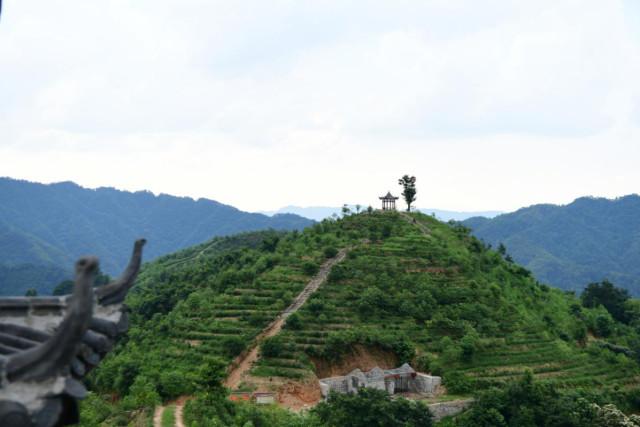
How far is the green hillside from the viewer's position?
3184cm

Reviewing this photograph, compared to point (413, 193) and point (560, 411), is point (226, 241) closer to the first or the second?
point (413, 193)


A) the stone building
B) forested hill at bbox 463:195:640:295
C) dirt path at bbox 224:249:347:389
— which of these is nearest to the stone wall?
the stone building

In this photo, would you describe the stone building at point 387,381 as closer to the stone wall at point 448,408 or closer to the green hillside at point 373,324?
the green hillside at point 373,324

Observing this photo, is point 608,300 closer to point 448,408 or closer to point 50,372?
point 448,408

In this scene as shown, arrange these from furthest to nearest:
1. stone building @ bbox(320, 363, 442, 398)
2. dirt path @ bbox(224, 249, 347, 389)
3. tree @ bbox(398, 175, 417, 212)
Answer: tree @ bbox(398, 175, 417, 212), dirt path @ bbox(224, 249, 347, 389), stone building @ bbox(320, 363, 442, 398)

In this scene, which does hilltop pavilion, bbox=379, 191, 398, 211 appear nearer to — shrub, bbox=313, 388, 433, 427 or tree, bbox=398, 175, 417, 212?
tree, bbox=398, 175, 417, 212

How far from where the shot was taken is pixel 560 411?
27.6 meters

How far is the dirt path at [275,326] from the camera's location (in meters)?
31.8

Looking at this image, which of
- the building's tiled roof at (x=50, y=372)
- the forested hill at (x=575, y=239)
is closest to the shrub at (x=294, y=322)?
the building's tiled roof at (x=50, y=372)


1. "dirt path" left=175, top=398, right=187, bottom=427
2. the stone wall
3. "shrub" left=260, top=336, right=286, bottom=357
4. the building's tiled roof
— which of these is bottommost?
the stone wall

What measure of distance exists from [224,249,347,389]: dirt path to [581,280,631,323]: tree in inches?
925

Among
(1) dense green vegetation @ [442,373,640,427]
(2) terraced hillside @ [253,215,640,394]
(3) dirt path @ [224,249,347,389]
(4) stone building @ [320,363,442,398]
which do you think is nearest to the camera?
(1) dense green vegetation @ [442,373,640,427]

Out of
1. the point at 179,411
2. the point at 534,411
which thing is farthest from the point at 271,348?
the point at 534,411

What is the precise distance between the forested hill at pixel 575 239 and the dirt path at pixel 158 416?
106 m
